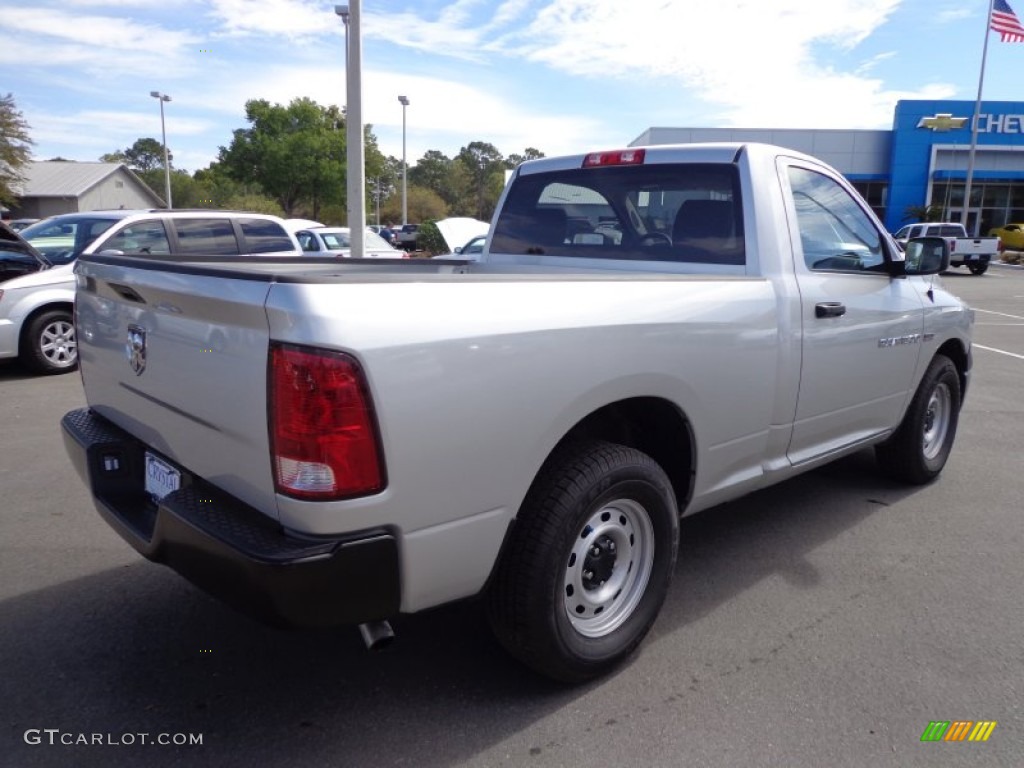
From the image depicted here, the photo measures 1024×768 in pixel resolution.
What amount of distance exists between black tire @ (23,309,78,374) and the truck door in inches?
290

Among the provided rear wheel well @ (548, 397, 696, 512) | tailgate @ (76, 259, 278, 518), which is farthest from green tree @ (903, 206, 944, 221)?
tailgate @ (76, 259, 278, 518)

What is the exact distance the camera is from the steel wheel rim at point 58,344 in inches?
328

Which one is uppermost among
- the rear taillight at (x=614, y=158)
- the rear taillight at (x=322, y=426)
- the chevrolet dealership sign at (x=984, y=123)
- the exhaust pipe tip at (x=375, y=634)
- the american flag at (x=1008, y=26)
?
the american flag at (x=1008, y=26)

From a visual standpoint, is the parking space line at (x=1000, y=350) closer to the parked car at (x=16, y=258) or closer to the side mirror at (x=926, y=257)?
the side mirror at (x=926, y=257)

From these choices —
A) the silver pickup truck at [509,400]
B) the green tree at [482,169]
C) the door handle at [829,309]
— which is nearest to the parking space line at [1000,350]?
the silver pickup truck at [509,400]

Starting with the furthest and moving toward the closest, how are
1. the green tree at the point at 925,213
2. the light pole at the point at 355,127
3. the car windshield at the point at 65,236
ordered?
1. the green tree at the point at 925,213
2. the light pole at the point at 355,127
3. the car windshield at the point at 65,236

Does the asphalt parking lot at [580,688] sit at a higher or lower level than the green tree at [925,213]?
lower

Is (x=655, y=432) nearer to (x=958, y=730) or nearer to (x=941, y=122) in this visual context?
(x=958, y=730)

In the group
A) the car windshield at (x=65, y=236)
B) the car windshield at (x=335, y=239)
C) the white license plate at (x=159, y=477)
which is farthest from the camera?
the car windshield at (x=335, y=239)

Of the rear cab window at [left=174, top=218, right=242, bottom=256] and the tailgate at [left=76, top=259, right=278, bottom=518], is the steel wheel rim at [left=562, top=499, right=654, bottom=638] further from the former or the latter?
the rear cab window at [left=174, top=218, right=242, bottom=256]

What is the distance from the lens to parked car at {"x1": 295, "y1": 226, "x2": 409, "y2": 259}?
46.8 ft

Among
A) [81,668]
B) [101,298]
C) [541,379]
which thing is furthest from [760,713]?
[101,298]

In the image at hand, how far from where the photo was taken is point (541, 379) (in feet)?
7.90

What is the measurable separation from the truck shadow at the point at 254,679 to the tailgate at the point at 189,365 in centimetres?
83
